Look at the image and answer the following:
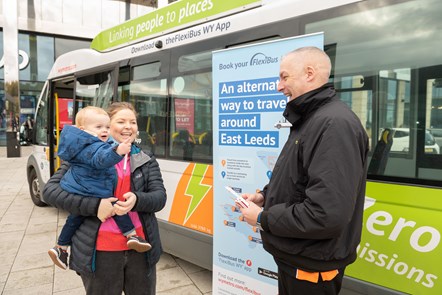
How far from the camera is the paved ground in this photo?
3.60 m

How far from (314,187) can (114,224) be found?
46.7 inches

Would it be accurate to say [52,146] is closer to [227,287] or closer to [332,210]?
[227,287]

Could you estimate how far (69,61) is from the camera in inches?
224

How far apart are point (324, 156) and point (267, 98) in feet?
4.23

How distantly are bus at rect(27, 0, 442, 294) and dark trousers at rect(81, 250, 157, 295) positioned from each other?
4.29ft

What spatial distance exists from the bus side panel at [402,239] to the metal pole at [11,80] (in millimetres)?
16924

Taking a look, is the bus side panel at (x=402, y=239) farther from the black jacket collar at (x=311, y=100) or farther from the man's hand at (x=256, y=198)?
the black jacket collar at (x=311, y=100)

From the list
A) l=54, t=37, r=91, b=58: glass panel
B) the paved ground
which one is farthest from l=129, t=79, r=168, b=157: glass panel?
l=54, t=37, r=91, b=58: glass panel

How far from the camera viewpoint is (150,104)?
4.14 metres

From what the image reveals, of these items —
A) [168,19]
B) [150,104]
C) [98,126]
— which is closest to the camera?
[98,126]

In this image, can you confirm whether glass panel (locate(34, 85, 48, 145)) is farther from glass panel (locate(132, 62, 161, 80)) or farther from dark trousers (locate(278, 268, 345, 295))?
dark trousers (locate(278, 268, 345, 295))

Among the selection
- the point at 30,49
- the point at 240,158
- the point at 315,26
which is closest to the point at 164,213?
the point at 240,158

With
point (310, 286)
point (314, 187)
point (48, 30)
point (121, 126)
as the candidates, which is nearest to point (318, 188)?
point (314, 187)

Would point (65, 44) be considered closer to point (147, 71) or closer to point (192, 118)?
point (147, 71)
